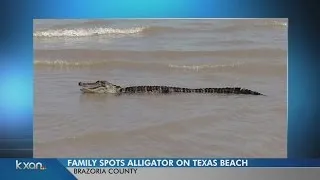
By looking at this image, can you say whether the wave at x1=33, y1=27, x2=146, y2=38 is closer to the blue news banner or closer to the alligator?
the alligator

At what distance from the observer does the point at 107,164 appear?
146 centimetres

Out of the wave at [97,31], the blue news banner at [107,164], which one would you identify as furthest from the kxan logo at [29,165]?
the wave at [97,31]

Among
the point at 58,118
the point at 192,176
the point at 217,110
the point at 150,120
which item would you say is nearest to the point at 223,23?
the point at 217,110

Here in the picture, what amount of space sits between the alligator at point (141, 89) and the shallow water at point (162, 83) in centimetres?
2

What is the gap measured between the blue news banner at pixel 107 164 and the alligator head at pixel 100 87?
0.82 ft

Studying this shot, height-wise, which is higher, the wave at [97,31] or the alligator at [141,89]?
the wave at [97,31]

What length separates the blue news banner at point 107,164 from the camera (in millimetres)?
1457

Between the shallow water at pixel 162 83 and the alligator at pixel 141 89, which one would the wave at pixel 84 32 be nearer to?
the shallow water at pixel 162 83

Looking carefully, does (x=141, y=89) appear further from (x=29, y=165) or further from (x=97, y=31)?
(x=29, y=165)

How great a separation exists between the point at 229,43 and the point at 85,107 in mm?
569

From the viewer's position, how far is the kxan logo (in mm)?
1457

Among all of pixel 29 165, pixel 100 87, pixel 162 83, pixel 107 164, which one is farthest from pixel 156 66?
pixel 29 165

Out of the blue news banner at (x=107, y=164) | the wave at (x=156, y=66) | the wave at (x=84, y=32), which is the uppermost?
the wave at (x=84, y=32)

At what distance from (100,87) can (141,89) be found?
0.15 m
